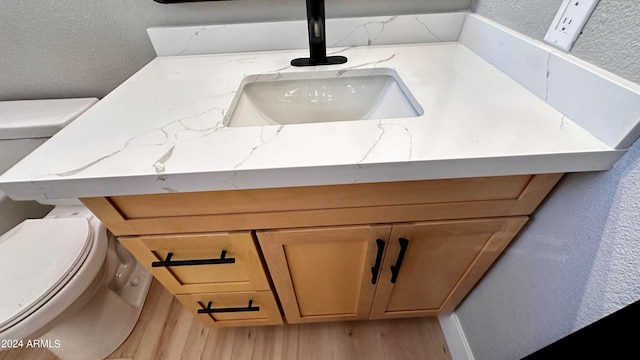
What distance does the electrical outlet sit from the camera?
0.47 meters

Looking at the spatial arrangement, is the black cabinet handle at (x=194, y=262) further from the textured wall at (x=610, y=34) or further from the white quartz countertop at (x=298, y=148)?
the textured wall at (x=610, y=34)

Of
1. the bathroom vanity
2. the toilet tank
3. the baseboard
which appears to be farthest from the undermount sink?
the baseboard

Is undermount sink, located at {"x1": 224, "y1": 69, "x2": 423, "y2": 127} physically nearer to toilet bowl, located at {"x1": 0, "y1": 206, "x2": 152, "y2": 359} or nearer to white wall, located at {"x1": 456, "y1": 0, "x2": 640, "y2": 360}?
white wall, located at {"x1": 456, "y1": 0, "x2": 640, "y2": 360}

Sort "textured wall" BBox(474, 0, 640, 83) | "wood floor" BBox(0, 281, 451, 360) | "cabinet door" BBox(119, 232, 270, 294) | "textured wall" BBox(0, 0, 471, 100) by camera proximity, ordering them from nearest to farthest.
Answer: "textured wall" BBox(474, 0, 640, 83), "cabinet door" BBox(119, 232, 270, 294), "textured wall" BBox(0, 0, 471, 100), "wood floor" BBox(0, 281, 451, 360)

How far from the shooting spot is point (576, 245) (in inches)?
19.6

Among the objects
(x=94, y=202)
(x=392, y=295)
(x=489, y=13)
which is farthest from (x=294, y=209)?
(x=489, y=13)

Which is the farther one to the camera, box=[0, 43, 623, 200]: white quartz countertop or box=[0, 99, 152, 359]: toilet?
box=[0, 99, 152, 359]: toilet

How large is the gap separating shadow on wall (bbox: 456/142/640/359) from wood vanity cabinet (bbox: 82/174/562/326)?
0.14 feet

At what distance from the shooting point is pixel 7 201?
0.96 m

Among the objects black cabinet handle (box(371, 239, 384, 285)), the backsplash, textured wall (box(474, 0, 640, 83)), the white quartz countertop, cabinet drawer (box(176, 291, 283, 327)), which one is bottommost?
cabinet drawer (box(176, 291, 283, 327))

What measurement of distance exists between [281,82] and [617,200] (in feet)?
2.48

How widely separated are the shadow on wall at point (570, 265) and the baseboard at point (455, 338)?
0.14m

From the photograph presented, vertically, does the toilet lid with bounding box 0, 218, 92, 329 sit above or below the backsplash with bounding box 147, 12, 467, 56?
below

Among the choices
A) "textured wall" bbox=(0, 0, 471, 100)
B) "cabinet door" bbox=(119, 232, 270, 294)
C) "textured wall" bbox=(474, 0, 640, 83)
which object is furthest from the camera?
"textured wall" bbox=(0, 0, 471, 100)
